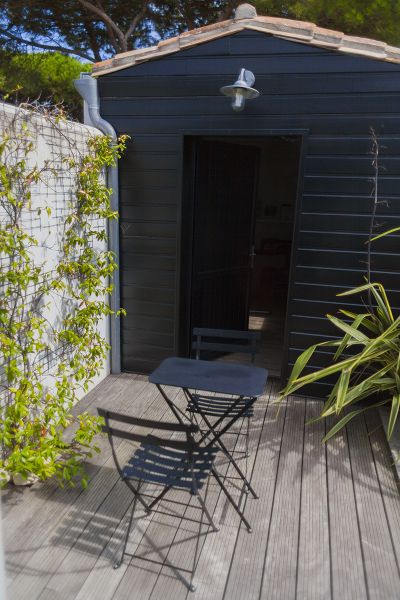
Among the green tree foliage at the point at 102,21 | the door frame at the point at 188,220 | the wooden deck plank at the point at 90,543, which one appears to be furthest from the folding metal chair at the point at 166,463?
the green tree foliage at the point at 102,21

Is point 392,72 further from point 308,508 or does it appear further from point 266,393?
point 308,508

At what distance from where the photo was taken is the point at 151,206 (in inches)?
159

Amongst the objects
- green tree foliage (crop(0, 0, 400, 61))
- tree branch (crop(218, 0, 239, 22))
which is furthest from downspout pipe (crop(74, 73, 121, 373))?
tree branch (crop(218, 0, 239, 22))

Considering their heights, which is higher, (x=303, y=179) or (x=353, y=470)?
(x=303, y=179)

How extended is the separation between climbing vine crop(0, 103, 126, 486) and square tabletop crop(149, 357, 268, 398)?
60 cm

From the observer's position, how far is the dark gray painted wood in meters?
3.44

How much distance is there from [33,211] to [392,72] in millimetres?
2652

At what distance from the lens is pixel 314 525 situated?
249cm

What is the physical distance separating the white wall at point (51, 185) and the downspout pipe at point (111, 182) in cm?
40

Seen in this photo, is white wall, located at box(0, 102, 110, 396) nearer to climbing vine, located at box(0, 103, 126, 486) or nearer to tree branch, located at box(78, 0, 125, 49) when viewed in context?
climbing vine, located at box(0, 103, 126, 486)

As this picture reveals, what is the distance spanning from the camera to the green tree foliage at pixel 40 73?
927 cm

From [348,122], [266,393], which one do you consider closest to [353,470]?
[266,393]

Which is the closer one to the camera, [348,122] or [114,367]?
[348,122]

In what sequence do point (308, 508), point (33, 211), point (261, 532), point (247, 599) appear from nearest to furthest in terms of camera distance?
point (247, 599)
point (261, 532)
point (308, 508)
point (33, 211)
